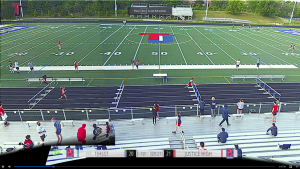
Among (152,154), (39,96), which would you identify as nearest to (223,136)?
(152,154)

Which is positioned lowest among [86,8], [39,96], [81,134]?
[39,96]

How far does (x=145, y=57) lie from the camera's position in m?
25.8

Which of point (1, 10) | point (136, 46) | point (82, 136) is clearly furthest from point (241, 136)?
point (1, 10)

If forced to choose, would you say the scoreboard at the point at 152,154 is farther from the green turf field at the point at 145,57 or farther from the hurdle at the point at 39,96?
the green turf field at the point at 145,57

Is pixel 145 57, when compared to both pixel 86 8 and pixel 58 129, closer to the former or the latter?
pixel 58 129

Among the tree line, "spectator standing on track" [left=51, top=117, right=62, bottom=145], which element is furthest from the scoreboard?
the tree line

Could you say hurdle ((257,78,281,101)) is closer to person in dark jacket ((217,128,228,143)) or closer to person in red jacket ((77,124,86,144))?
person in dark jacket ((217,128,228,143))

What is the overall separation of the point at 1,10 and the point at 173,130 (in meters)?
56.2

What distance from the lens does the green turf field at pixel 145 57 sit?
19.6 meters

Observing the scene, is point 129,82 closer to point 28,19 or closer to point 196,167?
point 196,167

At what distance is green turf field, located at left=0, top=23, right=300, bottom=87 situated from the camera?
1959cm

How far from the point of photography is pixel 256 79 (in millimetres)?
17719

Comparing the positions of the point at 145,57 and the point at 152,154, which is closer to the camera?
the point at 152,154

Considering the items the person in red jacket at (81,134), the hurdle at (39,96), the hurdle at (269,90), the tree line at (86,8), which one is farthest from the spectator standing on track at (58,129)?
the tree line at (86,8)
